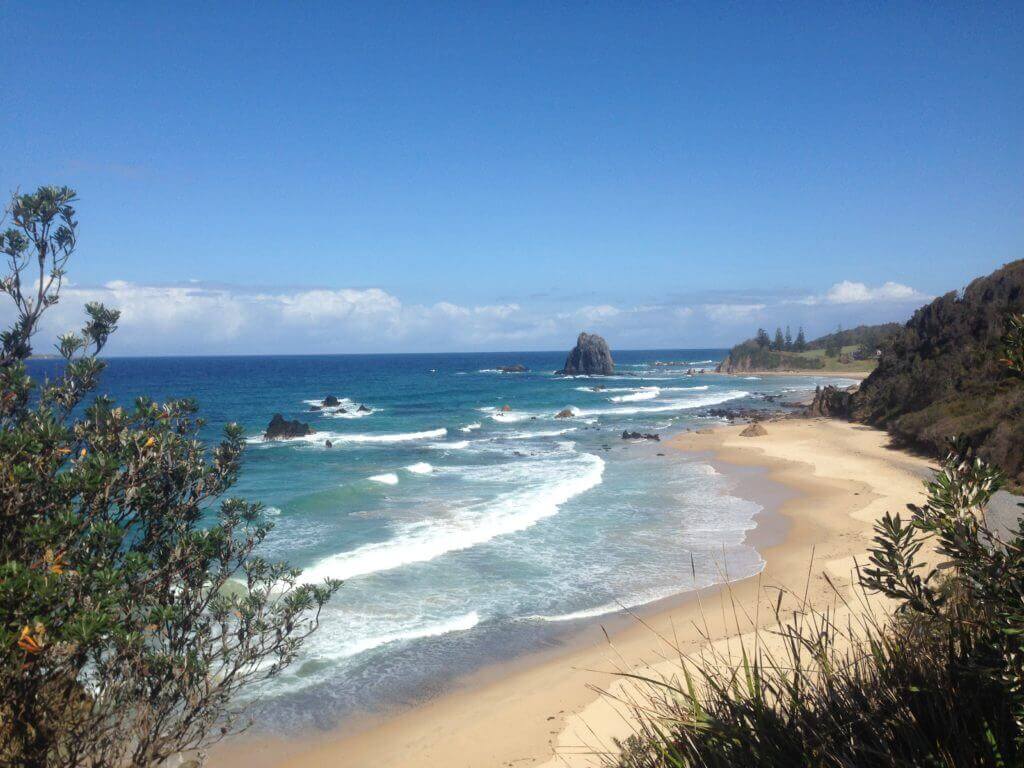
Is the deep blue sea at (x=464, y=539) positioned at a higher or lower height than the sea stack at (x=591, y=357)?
lower

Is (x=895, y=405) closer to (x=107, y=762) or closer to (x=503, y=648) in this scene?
(x=503, y=648)

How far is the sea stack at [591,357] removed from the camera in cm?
10506

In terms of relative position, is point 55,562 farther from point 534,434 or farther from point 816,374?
point 816,374

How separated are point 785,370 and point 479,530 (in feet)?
299

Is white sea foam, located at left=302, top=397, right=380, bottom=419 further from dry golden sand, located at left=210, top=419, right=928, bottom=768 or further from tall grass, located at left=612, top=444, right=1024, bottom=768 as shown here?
tall grass, located at left=612, top=444, right=1024, bottom=768

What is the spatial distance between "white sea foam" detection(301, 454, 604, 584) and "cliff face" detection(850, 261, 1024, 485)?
12972 millimetres

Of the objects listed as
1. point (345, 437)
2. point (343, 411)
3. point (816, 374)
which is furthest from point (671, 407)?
point (816, 374)

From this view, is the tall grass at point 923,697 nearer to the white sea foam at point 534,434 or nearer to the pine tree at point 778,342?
the white sea foam at point 534,434

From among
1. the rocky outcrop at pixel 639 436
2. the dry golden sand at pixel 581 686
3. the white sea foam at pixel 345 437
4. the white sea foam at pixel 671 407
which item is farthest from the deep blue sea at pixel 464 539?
the white sea foam at pixel 671 407

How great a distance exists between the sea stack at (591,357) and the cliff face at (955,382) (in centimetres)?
6341

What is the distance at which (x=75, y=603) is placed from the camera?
3898 millimetres

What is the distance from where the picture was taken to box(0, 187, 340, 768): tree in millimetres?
3834

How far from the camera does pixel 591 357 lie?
349 ft

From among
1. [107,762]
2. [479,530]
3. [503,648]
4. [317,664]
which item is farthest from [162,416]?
[479,530]
